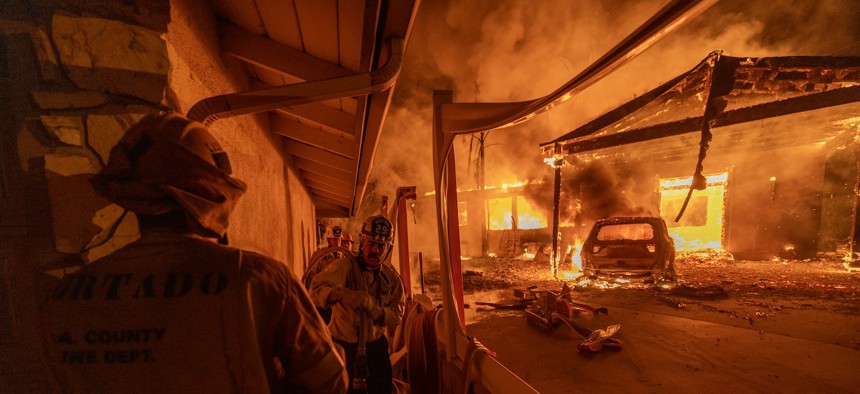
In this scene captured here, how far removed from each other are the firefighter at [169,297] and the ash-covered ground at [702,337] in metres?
4.17

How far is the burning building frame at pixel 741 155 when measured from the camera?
7883 millimetres

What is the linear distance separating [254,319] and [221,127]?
5.65 feet

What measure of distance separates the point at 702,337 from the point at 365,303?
6082 mm

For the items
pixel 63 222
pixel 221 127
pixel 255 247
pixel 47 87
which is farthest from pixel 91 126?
pixel 255 247

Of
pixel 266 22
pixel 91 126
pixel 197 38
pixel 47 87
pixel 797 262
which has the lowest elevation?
pixel 797 262

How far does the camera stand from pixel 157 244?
3.41 feet

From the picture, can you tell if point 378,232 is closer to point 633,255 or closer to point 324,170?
point 324,170

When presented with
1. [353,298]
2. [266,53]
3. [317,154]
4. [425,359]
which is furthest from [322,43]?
[425,359]

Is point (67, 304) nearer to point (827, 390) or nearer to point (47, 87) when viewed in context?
point (47, 87)

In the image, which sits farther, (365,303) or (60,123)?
(365,303)

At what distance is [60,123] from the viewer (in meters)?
1.39

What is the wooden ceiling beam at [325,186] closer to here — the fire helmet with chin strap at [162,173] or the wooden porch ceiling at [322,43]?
the wooden porch ceiling at [322,43]

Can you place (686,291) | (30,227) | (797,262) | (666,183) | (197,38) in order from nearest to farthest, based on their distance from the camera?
(30,227) < (197,38) < (686,291) < (797,262) < (666,183)

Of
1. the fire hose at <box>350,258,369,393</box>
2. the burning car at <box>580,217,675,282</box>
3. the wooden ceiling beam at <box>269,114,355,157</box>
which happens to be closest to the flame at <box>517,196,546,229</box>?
the burning car at <box>580,217,675,282</box>
